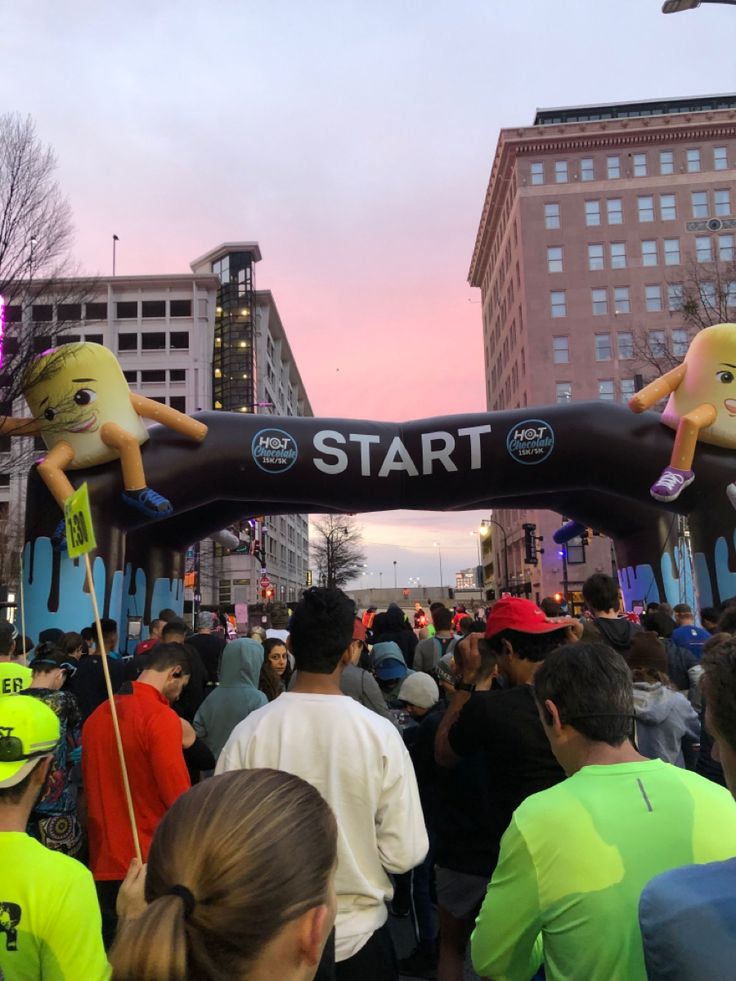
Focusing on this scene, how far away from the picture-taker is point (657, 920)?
1294mm

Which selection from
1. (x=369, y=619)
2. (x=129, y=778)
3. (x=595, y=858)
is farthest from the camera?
(x=369, y=619)

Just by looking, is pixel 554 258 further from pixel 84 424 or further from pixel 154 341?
pixel 84 424

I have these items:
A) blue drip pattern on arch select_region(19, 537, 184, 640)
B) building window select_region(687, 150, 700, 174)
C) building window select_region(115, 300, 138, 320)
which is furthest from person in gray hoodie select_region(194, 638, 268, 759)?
building window select_region(687, 150, 700, 174)

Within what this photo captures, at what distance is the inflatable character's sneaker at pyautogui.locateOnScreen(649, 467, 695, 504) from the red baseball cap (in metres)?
10.6

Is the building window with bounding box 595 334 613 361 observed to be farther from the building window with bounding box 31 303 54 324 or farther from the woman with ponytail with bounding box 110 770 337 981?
the woman with ponytail with bounding box 110 770 337 981

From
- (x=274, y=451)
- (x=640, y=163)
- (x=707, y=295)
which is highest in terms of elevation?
(x=640, y=163)

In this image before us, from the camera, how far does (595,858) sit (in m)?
1.80

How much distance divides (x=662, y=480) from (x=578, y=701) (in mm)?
11883

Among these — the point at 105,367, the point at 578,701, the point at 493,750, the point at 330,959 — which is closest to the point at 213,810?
the point at 330,959

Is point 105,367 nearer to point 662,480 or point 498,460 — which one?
point 498,460

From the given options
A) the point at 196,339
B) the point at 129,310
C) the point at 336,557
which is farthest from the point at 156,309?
the point at 336,557

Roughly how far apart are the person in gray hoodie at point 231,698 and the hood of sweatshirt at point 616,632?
2.77 metres

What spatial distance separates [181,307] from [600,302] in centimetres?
3355

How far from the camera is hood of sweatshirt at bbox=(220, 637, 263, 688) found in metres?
5.13
